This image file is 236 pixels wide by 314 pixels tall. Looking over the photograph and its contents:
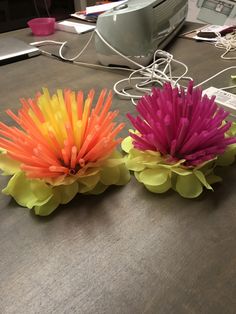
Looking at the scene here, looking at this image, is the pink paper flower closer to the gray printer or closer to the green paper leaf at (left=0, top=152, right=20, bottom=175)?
the green paper leaf at (left=0, top=152, right=20, bottom=175)

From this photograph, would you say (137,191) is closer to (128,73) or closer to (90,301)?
(90,301)

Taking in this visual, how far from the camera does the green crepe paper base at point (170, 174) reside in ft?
1.39

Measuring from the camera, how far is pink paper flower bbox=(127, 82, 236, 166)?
421mm

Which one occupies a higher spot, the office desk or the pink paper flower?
the pink paper flower

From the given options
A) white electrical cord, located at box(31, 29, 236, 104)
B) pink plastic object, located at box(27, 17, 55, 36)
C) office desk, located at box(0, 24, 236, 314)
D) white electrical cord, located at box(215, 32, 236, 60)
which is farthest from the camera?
pink plastic object, located at box(27, 17, 55, 36)

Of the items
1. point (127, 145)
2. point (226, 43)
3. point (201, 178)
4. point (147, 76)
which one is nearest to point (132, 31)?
point (147, 76)

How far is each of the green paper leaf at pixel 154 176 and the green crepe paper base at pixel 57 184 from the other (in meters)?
0.03

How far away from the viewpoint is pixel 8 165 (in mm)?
447

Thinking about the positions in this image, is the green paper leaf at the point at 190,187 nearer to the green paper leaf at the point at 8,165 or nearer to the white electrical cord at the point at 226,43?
the green paper leaf at the point at 8,165

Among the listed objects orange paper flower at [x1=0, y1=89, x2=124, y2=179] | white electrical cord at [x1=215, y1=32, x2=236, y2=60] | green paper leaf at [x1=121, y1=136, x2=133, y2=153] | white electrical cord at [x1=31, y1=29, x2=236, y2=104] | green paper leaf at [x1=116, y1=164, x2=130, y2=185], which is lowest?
white electrical cord at [x1=215, y1=32, x2=236, y2=60]

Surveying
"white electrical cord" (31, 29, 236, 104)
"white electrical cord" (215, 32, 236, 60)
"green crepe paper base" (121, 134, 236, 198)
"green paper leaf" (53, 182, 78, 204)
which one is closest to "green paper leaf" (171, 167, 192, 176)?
"green crepe paper base" (121, 134, 236, 198)

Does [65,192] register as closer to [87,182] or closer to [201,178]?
[87,182]

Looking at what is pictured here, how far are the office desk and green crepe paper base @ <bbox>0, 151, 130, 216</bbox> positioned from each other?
12 mm

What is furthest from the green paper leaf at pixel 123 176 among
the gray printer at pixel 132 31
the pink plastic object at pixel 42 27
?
the pink plastic object at pixel 42 27
